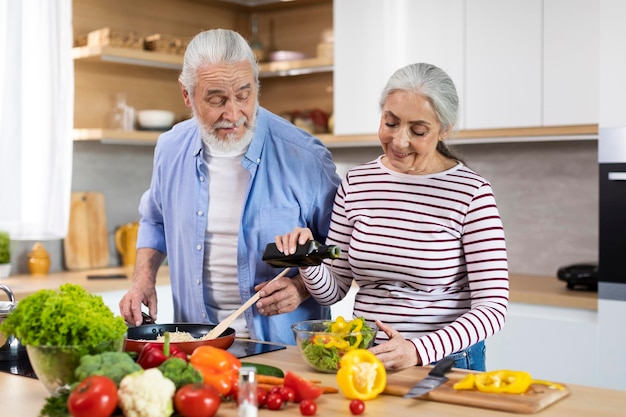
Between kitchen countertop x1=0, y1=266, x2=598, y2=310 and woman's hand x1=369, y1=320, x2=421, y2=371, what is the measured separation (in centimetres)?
168

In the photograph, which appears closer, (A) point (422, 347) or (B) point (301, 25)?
(A) point (422, 347)

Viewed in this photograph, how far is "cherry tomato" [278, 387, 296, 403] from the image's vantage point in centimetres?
162

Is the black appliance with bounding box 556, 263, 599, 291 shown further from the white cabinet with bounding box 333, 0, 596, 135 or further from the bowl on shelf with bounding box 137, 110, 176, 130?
the bowl on shelf with bounding box 137, 110, 176, 130

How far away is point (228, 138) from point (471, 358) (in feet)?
2.82

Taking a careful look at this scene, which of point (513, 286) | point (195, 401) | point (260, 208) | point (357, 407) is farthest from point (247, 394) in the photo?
point (513, 286)

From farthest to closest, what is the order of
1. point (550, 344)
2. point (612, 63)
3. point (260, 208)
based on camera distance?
point (550, 344) < point (612, 63) < point (260, 208)

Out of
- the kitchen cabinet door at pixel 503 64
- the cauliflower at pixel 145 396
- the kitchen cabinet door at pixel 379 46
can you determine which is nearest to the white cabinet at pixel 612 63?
the kitchen cabinet door at pixel 503 64

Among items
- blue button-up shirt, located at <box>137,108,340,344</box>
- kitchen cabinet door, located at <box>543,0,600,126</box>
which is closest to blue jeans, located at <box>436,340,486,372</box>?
blue button-up shirt, located at <box>137,108,340,344</box>

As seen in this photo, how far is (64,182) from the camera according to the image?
3982 millimetres

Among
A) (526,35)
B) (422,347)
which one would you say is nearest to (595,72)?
(526,35)

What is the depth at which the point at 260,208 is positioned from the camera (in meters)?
2.42

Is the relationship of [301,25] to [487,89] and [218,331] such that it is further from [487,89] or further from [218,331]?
[218,331]

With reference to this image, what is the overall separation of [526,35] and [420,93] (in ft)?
5.71

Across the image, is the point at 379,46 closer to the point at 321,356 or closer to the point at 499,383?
the point at 321,356
